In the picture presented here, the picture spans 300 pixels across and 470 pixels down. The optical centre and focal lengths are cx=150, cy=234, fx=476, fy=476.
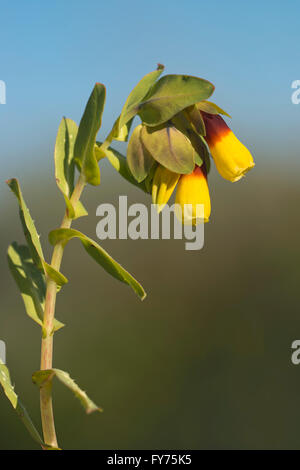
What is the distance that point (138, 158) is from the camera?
46 centimetres

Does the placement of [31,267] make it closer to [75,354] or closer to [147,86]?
[147,86]

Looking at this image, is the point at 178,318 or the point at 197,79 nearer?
the point at 197,79

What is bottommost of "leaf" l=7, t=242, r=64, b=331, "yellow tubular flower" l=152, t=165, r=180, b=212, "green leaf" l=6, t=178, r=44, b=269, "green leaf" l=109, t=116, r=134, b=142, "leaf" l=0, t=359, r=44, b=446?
"leaf" l=0, t=359, r=44, b=446

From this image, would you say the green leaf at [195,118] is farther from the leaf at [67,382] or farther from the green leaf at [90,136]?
the leaf at [67,382]

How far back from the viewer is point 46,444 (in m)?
0.44

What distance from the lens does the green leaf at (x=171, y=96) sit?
16.7 inches

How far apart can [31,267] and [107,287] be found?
3.82 ft

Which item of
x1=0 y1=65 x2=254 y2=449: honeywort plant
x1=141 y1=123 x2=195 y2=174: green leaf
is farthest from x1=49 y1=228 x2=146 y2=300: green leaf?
x1=141 y1=123 x2=195 y2=174: green leaf

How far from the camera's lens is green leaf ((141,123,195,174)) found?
44cm

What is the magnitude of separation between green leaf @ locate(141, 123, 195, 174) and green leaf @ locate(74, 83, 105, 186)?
Answer: 51 mm

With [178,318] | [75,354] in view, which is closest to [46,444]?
[75,354]

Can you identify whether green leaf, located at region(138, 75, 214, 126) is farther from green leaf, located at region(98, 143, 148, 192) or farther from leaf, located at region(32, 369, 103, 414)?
leaf, located at region(32, 369, 103, 414)

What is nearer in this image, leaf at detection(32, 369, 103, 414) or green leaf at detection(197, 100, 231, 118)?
leaf at detection(32, 369, 103, 414)

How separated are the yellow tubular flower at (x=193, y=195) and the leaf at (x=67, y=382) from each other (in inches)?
7.2
